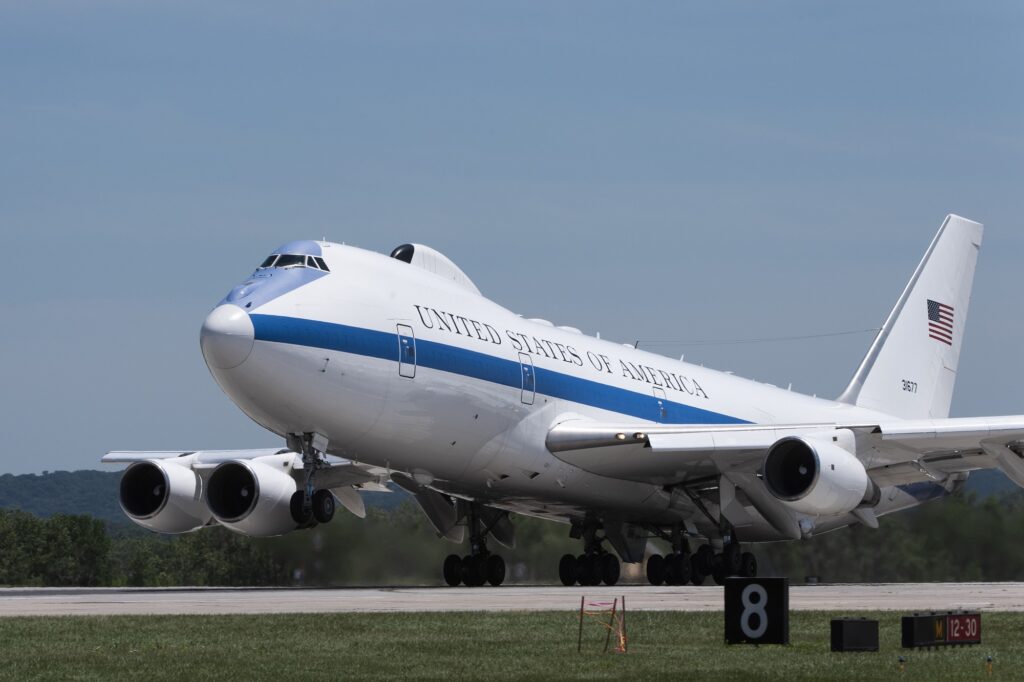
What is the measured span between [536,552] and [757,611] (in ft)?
56.2

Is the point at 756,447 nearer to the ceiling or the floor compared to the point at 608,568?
nearer to the ceiling

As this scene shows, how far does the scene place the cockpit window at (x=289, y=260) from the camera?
77.0ft

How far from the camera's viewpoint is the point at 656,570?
31.7 m

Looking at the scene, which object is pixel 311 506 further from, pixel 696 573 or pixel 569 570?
pixel 696 573

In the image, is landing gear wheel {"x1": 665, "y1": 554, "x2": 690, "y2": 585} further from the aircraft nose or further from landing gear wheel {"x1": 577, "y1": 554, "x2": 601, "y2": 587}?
the aircraft nose

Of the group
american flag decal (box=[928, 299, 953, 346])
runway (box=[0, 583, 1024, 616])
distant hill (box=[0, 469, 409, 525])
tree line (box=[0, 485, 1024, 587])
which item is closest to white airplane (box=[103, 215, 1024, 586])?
tree line (box=[0, 485, 1024, 587])

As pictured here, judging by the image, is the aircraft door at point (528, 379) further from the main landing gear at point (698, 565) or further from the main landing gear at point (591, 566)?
the main landing gear at point (591, 566)

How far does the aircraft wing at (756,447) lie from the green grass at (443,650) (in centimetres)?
771

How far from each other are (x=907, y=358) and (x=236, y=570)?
17.6 m

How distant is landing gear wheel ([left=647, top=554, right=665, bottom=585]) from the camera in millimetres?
31609

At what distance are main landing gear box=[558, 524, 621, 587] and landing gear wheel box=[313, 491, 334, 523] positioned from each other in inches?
386

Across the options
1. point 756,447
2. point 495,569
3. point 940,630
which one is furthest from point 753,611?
point 495,569

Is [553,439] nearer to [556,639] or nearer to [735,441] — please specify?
[735,441]

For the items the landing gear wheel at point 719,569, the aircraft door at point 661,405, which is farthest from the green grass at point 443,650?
the aircraft door at point 661,405
